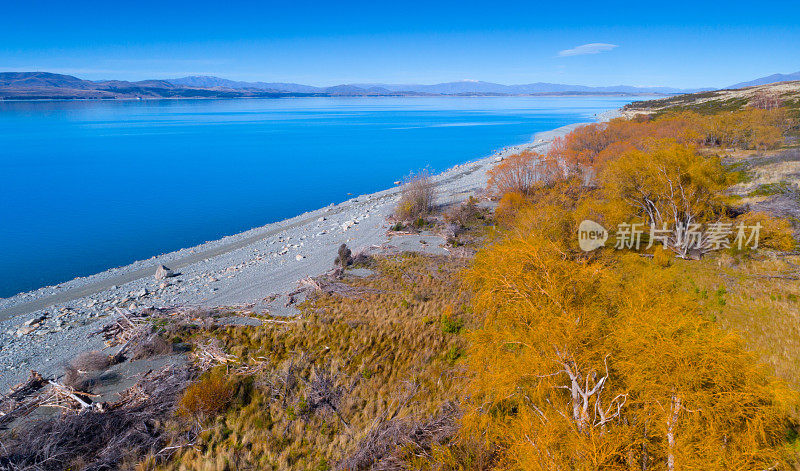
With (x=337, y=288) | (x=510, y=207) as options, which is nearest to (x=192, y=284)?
(x=337, y=288)

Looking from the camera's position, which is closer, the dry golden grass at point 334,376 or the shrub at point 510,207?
the dry golden grass at point 334,376

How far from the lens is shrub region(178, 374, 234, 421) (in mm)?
11031

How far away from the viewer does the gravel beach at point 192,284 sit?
1559 centimetres

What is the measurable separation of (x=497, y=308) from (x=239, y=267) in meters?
19.0

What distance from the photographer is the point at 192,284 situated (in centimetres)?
2197

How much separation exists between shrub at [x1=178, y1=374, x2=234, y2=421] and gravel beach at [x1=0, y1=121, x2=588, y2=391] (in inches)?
224

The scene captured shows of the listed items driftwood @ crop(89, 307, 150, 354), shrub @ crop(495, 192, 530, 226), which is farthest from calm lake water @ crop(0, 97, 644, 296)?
shrub @ crop(495, 192, 530, 226)

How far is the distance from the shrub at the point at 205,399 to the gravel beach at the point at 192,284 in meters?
5.69

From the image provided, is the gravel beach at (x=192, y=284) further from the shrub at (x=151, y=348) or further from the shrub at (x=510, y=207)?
the shrub at (x=510, y=207)

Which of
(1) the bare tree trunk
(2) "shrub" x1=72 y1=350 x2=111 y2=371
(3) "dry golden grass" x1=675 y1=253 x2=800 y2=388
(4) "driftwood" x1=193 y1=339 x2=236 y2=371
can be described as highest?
(1) the bare tree trunk

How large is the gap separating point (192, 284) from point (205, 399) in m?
12.5

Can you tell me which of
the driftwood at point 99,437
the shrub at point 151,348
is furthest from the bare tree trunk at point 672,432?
the shrub at point 151,348

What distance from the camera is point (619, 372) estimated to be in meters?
7.67

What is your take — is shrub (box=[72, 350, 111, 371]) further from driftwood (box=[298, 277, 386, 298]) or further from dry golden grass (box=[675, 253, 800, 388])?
dry golden grass (box=[675, 253, 800, 388])
